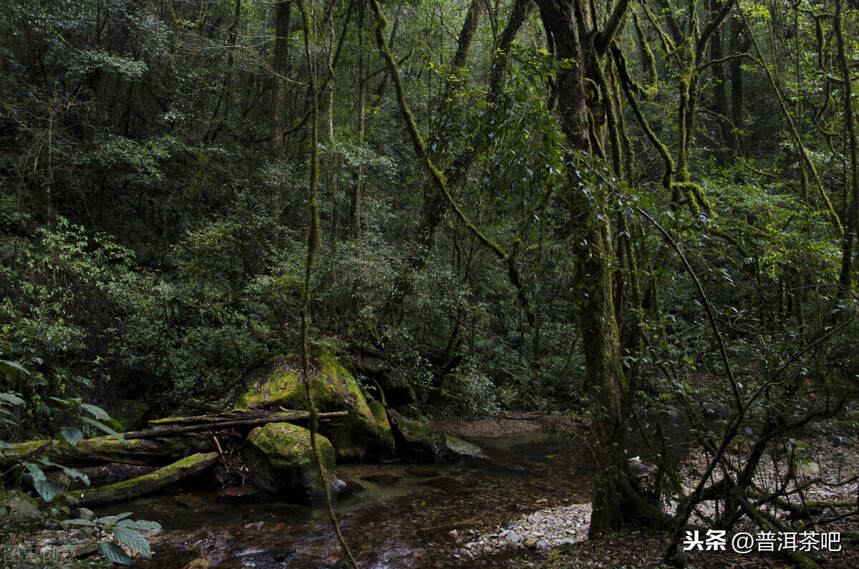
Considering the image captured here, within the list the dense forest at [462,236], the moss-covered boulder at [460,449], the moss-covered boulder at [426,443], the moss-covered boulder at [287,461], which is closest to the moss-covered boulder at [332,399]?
the dense forest at [462,236]

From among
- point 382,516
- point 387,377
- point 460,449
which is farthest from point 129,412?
point 460,449

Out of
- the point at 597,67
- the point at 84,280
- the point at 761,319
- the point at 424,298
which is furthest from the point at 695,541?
the point at 84,280

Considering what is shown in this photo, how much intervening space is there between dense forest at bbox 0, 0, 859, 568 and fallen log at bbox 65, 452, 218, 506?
124cm

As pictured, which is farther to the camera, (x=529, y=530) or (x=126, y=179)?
(x=126, y=179)

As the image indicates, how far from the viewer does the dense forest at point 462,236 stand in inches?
141

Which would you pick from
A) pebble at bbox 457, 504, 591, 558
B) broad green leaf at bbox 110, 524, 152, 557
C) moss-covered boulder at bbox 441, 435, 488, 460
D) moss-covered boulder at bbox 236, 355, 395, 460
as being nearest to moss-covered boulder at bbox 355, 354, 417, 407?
moss-covered boulder at bbox 236, 355, 395, 460

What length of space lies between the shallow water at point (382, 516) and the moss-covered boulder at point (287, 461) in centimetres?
30

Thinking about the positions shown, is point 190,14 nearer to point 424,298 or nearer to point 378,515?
point 424,298

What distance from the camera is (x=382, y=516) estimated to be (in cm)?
673

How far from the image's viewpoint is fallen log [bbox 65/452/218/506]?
21.1 ft

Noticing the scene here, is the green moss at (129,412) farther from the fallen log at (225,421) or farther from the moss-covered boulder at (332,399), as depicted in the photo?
the moss-covered boulder at (332,399)

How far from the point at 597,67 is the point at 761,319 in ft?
9.76

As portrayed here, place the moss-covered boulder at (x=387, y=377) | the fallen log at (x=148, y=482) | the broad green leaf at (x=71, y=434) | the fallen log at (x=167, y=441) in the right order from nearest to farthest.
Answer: the broad green leaf at (x=71, y=434), the fallen log at (x=148, y=482), the fallen log at (x=167, y=441), the moss-covered boulder at (x=387, y=377)

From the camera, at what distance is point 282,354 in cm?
945
